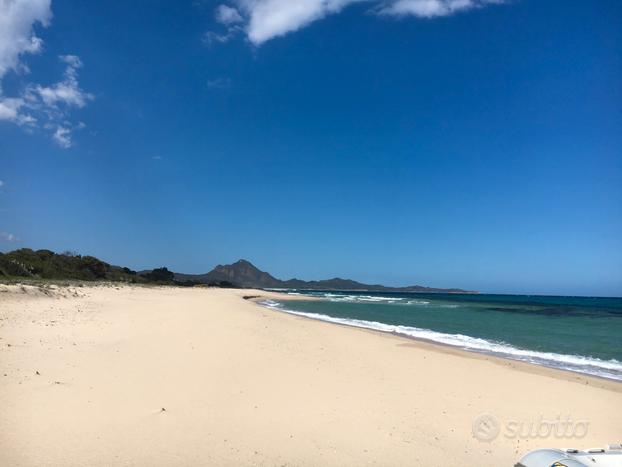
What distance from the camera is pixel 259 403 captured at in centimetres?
577

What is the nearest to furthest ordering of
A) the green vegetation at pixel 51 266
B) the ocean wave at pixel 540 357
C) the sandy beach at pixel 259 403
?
the sandy beach at pixel 259 403
the ocean wave at pixel 540 357
the green vegetation at pixel 51 266

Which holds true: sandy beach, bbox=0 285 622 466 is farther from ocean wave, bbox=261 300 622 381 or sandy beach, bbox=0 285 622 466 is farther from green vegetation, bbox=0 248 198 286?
green vegetation, bbox=0 248 198 286

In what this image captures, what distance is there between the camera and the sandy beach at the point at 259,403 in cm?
422

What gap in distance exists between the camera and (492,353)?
1329 cm

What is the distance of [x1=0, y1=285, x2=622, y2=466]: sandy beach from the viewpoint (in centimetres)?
422

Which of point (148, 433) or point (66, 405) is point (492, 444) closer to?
point (148, 433)

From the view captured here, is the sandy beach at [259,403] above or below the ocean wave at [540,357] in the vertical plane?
above

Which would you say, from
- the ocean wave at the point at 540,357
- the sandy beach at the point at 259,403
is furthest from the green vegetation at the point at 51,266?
the ocean wave at the point at 540,357

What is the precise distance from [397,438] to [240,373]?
358 cm

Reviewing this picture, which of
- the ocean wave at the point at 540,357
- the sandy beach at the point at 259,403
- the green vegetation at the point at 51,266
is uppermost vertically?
the green vegetation at the point at 51,266

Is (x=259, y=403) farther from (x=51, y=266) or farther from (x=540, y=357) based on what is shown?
(x=51, y=266)

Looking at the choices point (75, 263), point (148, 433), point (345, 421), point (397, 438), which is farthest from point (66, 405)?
point (75, 263)

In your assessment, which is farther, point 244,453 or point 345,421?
point 345,421

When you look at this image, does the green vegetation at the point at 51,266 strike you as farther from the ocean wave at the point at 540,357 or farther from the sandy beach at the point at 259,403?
the ocean wave at the point at 540,357
